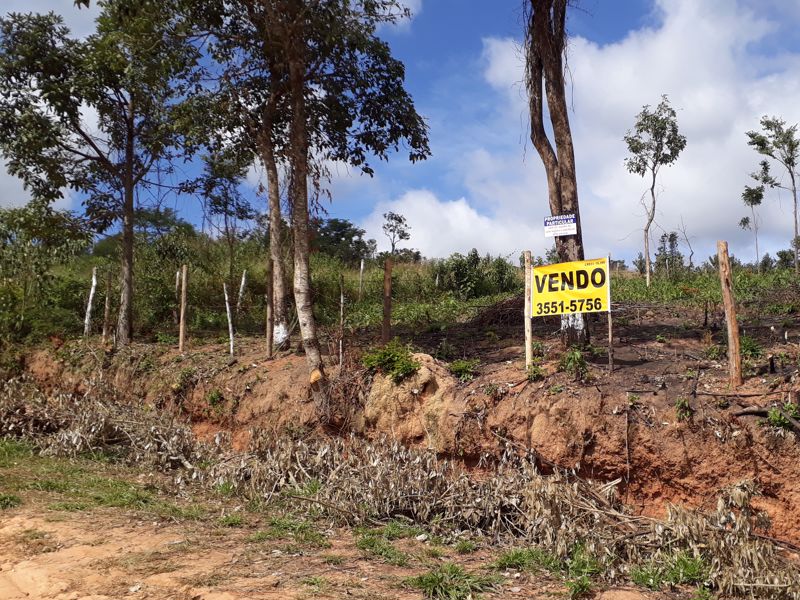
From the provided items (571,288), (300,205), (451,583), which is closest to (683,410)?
(571,288)

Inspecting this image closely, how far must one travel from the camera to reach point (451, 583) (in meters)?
4.71

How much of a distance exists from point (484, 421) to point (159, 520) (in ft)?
11.1

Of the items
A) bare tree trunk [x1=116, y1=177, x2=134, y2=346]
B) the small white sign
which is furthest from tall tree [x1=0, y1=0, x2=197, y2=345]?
the small white sign

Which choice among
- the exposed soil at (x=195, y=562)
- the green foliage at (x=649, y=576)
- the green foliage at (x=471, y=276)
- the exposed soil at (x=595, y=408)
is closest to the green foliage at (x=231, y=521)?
the exposed soil at (x=195, y=562)

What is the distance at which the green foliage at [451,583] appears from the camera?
4.57 m

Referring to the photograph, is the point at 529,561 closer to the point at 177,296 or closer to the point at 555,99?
the point at 555,99

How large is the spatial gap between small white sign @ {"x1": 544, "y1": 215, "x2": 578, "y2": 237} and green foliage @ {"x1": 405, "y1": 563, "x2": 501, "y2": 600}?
4363 mm

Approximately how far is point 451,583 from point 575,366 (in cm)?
300

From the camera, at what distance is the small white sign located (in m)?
7.98

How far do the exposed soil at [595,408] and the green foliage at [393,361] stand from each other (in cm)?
12

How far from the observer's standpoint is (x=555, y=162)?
908 cm

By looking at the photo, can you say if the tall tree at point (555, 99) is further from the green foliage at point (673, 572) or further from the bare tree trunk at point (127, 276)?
the bare tree trunk at point (127, 276)

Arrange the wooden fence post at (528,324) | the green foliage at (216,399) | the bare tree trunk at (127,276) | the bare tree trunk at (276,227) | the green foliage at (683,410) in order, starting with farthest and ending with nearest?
the bare tree trunk at (127,276), the bare tree trunk at (276,227), the green foliage at (216,399), the wooden fence post at (528,324), the green foliage at (683,410)

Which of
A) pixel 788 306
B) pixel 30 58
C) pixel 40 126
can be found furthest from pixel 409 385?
pixel 30 58
